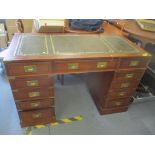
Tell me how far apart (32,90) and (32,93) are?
0.03 m

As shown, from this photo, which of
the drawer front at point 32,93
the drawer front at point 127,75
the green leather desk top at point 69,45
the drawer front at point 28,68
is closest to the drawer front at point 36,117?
the drawer front at point 32,93

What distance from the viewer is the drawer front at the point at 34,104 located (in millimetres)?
1314

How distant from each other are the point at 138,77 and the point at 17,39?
1197mm

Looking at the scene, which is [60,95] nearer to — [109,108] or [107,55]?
[109,108]

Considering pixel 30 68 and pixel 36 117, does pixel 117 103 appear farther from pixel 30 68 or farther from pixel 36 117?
pixel 30 68

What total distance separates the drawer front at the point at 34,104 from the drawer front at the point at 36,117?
2.2 inches

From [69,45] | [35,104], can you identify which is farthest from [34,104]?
[69,45]

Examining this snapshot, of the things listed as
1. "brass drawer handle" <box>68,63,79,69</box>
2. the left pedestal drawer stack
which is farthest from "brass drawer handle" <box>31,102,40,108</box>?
"brass drawer handle" <box>68,63,79,69</box>

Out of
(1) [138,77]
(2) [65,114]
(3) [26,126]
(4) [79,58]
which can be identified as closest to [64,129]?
(2) [65,114]

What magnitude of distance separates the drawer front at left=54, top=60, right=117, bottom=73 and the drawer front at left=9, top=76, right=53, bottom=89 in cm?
12

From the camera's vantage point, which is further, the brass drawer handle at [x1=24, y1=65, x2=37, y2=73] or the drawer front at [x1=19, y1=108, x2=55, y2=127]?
the drawer front at [x1=19, y1=108, x2=55, y2=127]

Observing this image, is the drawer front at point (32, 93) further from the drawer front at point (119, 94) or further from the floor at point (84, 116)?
the drawer front at point (119, 94)

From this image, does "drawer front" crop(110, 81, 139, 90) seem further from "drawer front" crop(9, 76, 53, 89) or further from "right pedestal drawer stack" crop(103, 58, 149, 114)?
"drawer front" crop(9, 76, 53, 89)

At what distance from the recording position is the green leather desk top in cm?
119
